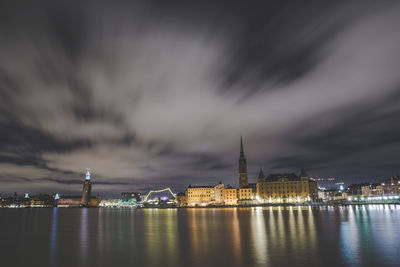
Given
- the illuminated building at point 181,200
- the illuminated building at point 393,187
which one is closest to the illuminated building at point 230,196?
the illuminated building at point 181,200

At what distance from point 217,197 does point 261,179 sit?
29.0 metres

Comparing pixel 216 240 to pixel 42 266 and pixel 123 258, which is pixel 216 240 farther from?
pixel 42 266

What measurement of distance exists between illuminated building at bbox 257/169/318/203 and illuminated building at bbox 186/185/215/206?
99.4ft

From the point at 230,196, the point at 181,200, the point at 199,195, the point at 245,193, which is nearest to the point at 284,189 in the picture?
the point at 245,193

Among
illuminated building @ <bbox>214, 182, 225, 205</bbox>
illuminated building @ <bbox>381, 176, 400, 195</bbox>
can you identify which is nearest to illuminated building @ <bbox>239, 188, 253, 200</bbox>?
illuminated building @ <bbox>214, 182, 225, 205</bbox>

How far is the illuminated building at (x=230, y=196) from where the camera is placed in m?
168

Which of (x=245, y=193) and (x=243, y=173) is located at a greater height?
A: (x=243, y=173)

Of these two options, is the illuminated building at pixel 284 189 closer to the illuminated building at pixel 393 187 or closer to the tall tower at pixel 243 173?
the tall tower at pixel 243 173

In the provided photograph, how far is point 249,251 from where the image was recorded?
21.5 meters

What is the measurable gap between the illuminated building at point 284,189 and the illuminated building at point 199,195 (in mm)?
30291

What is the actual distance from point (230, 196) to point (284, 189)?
104 feet

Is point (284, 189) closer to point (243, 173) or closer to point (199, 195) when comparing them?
point (243, 173)

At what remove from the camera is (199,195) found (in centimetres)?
18025

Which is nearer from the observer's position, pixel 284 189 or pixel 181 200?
pixel 284 189
